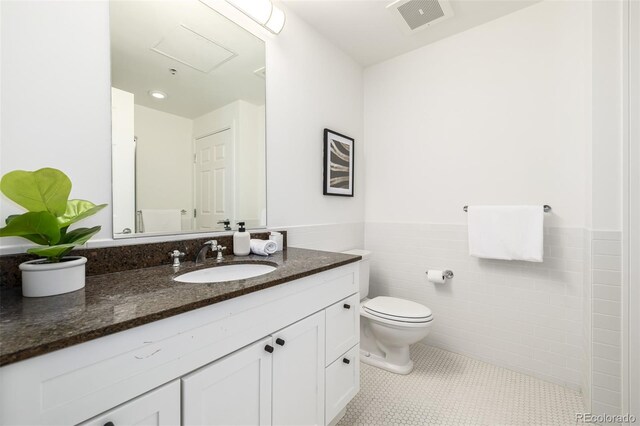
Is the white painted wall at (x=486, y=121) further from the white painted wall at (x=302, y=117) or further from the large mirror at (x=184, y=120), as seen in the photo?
the large mirror at (x=184, y=120)

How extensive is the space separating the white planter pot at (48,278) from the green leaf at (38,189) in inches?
6.0

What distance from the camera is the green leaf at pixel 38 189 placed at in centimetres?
69

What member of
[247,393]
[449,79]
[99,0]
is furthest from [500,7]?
[247,393]

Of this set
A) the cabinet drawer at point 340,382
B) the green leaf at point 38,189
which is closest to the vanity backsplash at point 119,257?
the green leaf at point 38,189

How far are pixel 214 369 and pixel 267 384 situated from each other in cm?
24

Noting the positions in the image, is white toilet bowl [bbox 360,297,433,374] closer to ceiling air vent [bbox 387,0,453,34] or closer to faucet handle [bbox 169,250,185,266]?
faucet handle [bbox 169,250,185,266]

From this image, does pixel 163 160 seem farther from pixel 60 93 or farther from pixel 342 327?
pixel 342 327

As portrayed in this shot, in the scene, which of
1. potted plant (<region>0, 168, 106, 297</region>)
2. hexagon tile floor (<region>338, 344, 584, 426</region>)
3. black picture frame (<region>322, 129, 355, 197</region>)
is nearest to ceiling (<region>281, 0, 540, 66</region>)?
black picture frame (<region>322, 129, 355, 197</region>)

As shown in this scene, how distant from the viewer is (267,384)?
91 centimetres

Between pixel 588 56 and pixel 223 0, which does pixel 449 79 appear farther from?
pixel 223 0

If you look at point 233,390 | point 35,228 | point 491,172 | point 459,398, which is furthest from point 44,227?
point 491,172

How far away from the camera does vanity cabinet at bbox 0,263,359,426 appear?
52 cm

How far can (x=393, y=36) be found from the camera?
→ 6.50ft

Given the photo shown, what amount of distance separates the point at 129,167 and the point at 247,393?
978mm
